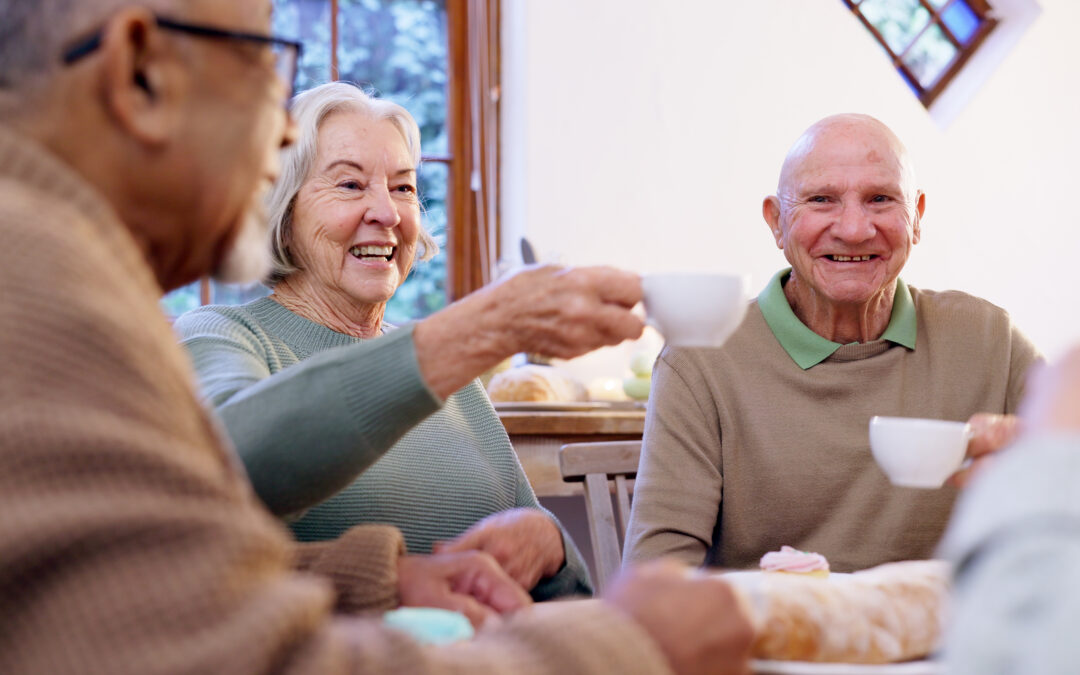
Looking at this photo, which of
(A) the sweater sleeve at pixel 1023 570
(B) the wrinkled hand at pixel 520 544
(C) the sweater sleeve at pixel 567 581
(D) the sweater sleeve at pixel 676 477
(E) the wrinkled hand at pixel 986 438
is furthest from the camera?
(D) the sweater sleeve at pixel 676 477

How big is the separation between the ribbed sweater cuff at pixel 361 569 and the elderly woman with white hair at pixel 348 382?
62 millimetres

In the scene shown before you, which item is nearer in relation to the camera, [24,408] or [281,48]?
[24,408]

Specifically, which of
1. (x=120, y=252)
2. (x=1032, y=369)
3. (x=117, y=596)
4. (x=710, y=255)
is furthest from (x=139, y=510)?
(x=710, y=255)

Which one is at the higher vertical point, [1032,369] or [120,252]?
[120,252]

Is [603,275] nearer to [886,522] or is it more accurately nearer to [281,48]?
[281,48]

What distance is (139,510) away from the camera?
527 millimetres

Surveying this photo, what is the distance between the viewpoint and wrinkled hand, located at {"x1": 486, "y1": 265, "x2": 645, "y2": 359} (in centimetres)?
99

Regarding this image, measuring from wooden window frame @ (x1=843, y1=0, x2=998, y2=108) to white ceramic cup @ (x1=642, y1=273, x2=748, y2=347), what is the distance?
3286 millimetres

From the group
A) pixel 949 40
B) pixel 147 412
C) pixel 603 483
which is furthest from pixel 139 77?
pixel 949 40

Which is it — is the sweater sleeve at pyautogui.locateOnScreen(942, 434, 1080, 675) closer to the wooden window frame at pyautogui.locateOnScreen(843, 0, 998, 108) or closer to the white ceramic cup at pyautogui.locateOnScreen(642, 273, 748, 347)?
the white ceramic cup at pyautogui.locateOnScreen(642, 273, 748, 347)

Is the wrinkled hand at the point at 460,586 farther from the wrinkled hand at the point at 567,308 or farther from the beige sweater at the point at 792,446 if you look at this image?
the beige sweater at the point at 792,446

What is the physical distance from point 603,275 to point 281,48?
1.21 feet

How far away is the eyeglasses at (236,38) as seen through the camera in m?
0.66

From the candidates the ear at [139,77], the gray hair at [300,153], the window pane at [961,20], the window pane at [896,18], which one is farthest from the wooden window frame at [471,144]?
the ear at [139,77]
